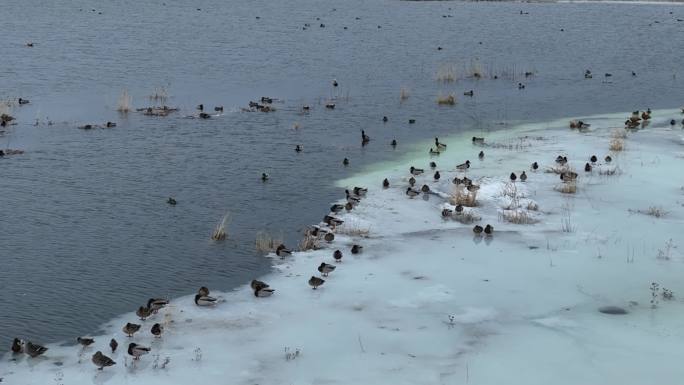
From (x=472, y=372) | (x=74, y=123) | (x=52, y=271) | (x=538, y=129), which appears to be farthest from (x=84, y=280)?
(x=538, y=129)

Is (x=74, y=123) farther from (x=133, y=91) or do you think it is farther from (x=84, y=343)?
(x=84, y=343)

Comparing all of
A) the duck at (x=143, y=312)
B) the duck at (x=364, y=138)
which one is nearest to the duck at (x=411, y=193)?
the duck at (x=364, y=138)

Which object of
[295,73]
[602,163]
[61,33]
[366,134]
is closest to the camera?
[602,163]

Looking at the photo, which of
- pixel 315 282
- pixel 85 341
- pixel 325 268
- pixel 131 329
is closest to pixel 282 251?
pixel 325 268

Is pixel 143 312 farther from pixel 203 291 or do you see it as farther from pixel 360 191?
pixel 360 191

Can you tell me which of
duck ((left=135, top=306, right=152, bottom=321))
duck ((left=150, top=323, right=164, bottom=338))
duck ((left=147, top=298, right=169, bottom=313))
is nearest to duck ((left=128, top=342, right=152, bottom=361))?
duck ((left=150, top=323, right=164, bottom=338))
